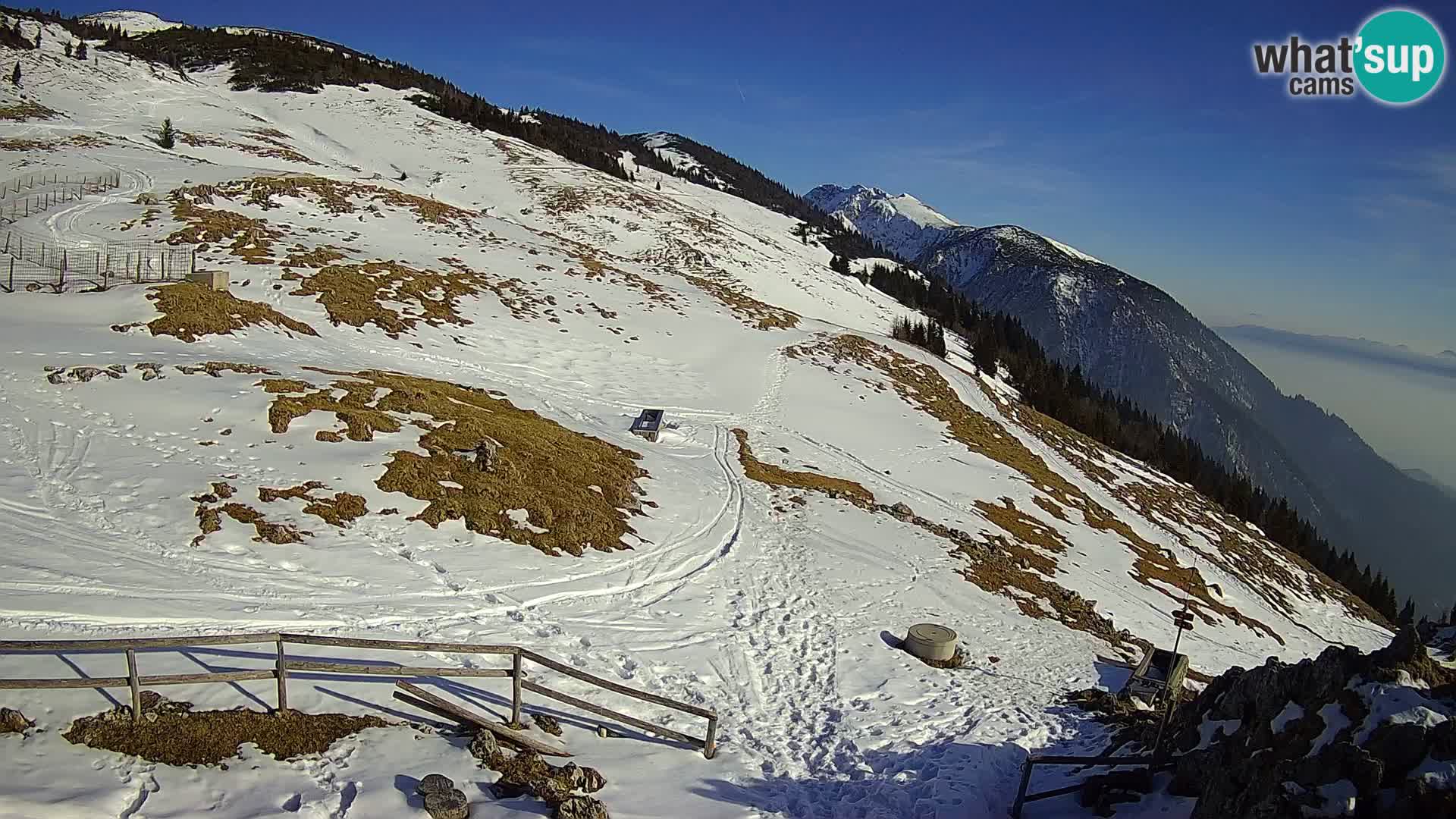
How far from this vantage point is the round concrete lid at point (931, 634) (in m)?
17.1

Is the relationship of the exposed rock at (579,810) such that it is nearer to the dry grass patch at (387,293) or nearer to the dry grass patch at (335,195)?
the dry grass patch at (387,293)

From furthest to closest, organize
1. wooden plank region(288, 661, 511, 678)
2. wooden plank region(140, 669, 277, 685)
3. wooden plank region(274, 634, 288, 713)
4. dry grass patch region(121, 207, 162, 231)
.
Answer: dry grass patch region(121, 207, 162, 231) < wooden plank region(288, 661, 511, 678) < wooden plank region(274, 634, 288, 713) < wooden plank region(140, 669, 277, 685)

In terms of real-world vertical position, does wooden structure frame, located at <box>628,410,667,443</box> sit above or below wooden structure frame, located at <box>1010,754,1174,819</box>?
above

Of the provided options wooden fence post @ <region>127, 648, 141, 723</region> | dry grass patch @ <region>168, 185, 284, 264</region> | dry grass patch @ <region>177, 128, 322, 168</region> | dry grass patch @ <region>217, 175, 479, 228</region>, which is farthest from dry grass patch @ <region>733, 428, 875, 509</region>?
dry grass patch @ <region>177, 128, 322, 168</region>

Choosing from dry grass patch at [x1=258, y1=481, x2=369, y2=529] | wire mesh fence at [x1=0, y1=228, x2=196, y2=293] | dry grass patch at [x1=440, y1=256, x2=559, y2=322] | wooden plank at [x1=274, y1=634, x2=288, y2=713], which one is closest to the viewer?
wooden plank at [x1=274, y1=634, x2=288, y2=713]

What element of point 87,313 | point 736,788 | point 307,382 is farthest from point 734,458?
point 87,313

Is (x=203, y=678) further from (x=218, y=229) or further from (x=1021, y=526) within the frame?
(x=218, y=229)

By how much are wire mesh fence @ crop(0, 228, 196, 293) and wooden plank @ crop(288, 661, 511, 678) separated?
86.9 feet

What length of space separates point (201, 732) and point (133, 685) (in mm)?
957

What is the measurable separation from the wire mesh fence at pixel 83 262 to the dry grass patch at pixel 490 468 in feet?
46.3

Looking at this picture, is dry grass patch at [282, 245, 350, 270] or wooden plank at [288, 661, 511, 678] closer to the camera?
wooden plank at [288, 661, 511, 678]

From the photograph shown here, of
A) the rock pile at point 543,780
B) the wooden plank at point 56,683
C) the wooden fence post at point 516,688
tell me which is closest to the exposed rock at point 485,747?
the rock pile at point 543,780

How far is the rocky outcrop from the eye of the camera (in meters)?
6.82

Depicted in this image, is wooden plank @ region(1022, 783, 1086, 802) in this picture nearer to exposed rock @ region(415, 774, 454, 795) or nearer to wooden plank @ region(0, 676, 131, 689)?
exposed rock @ region(415, 774, 454, 795)
